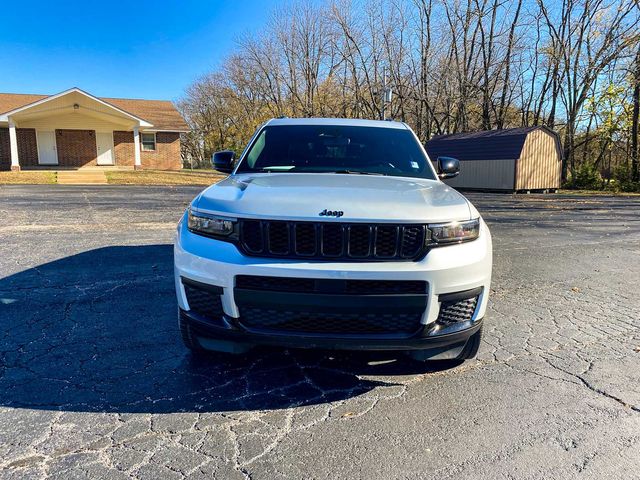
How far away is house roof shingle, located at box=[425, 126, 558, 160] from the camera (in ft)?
72.1

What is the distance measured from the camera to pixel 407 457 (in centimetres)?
214

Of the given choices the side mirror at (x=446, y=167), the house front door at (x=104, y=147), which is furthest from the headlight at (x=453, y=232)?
the house front door at (x=104, y=147)

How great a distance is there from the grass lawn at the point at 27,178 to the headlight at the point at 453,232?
21.4 metres

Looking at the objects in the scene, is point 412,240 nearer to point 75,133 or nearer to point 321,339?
point 321,339

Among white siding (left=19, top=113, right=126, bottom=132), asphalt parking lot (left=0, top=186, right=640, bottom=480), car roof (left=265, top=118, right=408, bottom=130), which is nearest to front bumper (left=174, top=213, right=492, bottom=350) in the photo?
asphalt parking lot (left=0, top=186, right=640, bottom=480)

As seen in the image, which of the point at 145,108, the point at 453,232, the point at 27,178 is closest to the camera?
the point at 453,232

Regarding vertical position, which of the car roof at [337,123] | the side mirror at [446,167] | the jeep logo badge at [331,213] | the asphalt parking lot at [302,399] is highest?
the car roof at [337,123]

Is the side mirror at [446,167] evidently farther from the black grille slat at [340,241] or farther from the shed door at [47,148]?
the shed door at [47,148]

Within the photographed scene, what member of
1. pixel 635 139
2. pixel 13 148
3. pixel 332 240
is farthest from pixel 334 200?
pixel 635 139

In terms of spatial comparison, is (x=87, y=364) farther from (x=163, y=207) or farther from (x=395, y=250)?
(x=163, y=207)

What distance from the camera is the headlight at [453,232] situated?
2.51m

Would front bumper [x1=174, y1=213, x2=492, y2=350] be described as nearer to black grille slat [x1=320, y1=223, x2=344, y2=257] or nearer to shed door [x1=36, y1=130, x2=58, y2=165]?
black grille slat [x1=320, y1=223, x2=344, y2=257]

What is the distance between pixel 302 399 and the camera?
2643mm

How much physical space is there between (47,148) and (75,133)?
182 cm
